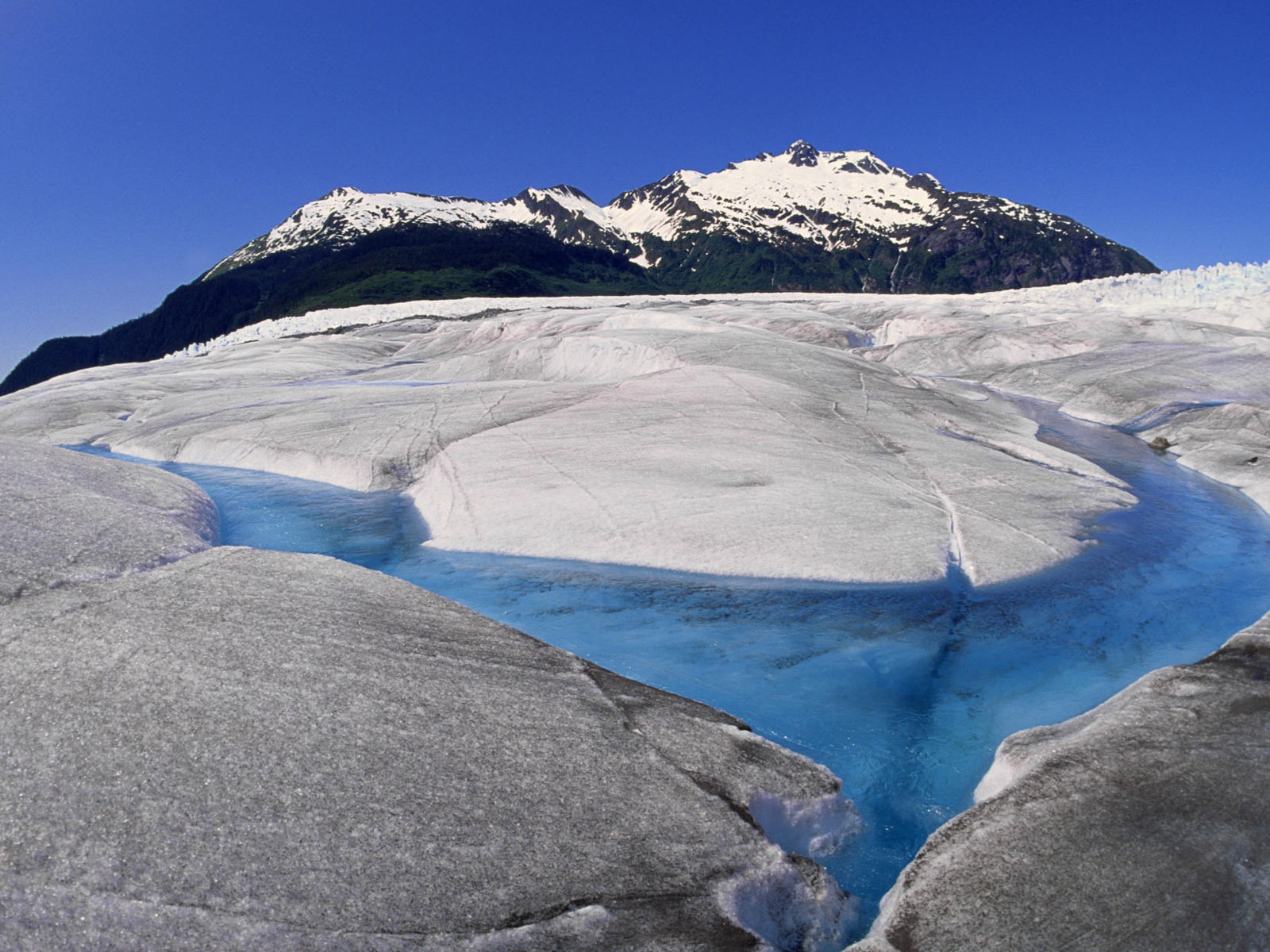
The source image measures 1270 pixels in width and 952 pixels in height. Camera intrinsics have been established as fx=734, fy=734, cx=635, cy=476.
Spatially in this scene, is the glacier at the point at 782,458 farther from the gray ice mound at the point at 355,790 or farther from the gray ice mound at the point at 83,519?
the gray ice mound at the point at 83,519

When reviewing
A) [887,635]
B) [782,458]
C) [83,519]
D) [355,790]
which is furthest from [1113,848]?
[83,519]

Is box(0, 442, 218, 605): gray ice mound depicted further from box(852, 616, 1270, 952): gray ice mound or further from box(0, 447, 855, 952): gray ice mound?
box(852, 616, 1270, 952): gray ice mound

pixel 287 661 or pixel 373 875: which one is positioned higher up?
pixel 287 661

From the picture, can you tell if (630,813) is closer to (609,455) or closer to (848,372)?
(609,455)

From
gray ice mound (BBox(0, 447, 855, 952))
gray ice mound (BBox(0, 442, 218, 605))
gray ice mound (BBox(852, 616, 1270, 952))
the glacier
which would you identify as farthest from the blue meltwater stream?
gray ice mound (BBox(0, 442, 218, 605))

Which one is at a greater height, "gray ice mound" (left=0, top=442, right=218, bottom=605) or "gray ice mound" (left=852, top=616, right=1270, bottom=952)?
"gray ice mound" (left=0, top=442, right=218, bottom=605)

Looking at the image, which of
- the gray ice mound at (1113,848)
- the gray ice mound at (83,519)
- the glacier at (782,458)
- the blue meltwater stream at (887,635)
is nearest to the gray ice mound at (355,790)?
the gray ice mound at (83,519)

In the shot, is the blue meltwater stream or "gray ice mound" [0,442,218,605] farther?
"gray ice mound" [0,442,218,605]

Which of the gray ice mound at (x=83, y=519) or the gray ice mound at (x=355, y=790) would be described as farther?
the gray ice mound at (x=83, y=519)

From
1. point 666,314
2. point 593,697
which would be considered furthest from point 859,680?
point 666,314
